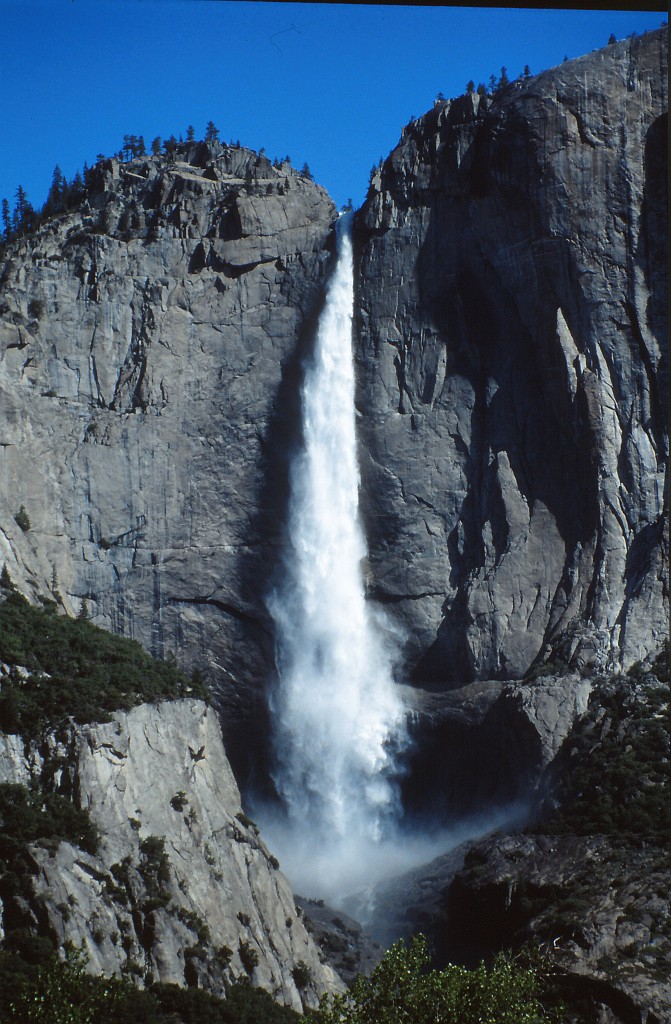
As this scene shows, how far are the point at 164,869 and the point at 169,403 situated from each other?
64.3ft

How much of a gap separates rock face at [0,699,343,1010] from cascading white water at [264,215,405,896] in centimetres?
758

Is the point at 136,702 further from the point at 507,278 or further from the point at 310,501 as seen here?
the point at 507,278

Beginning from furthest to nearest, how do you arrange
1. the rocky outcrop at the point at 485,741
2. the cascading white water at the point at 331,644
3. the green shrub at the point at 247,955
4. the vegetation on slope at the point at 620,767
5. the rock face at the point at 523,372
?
the cascading white water at the point at 331,644, the rock face at the point at 523,372, the rocky outcrop at the point at 485,741, the vegetation on slope at the point at 620,767, the green shrub at the point at 247,955

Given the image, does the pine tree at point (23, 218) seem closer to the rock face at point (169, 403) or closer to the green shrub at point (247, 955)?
the rock face at point (169, 403)

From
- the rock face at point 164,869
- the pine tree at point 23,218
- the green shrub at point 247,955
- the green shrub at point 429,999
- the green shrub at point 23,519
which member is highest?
the pine tree at point 23,218

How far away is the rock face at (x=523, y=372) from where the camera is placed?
162 ft

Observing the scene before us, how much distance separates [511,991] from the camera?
98.7 feet

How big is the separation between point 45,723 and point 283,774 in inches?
581

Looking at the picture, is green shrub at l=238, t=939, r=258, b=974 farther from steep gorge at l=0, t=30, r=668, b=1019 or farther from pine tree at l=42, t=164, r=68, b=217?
pine tree at l=42, t=164, r=68, b=217

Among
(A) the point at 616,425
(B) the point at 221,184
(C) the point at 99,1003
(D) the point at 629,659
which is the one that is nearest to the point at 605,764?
(D) the point at 629,659

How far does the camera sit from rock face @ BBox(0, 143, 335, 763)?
5188 cm

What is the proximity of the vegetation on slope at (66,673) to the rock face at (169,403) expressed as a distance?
330 centimetres

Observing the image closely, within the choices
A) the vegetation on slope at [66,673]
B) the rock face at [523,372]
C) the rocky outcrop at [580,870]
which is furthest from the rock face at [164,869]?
the rock face at [523,372]

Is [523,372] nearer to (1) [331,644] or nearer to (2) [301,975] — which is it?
(1) [331,644]
